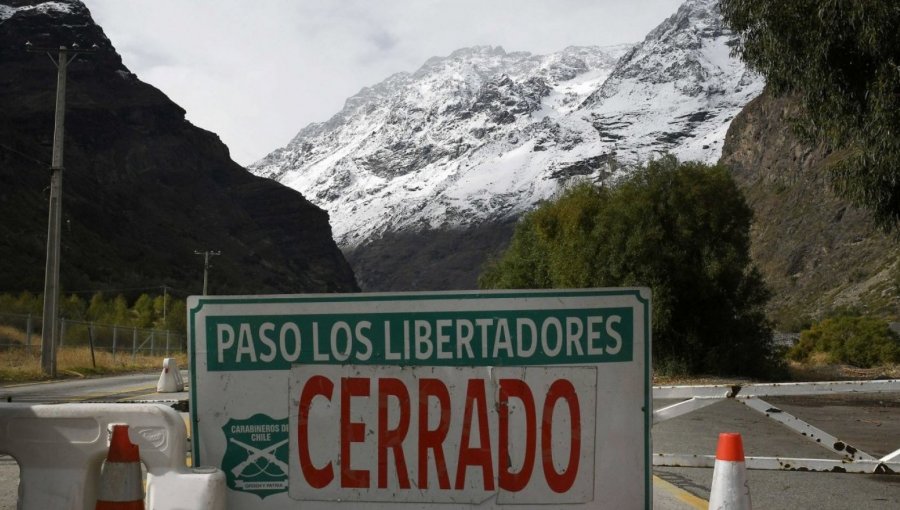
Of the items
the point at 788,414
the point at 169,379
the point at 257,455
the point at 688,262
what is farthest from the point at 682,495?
the point at 688,262

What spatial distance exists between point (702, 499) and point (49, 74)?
133932 mm

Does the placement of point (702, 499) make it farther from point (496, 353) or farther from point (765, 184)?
point (765, 184)

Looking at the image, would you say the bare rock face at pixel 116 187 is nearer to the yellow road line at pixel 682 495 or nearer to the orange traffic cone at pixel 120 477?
the yellow road line at pixel 682 495

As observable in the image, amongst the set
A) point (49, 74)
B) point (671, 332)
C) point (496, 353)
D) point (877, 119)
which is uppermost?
point (49, 74)

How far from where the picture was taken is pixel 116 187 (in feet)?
380

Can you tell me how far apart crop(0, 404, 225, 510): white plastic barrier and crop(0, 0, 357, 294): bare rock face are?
72.5m

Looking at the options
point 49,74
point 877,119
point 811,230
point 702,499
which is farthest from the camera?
point 49,74

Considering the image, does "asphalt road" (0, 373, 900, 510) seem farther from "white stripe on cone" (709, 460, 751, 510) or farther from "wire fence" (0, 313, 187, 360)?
"wire fence" (0, 313, 187, 360)

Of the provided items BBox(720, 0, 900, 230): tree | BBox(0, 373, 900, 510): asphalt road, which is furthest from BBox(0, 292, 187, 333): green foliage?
BBox(720, 0, 900, 230): tree

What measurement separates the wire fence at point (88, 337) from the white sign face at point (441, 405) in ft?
93.7

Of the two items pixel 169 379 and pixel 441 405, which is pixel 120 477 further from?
pixel 169 379

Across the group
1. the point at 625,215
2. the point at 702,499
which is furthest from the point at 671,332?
the point at 702,499

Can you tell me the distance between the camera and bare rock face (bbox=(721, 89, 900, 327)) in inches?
3499

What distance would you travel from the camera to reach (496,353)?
5.05 m
